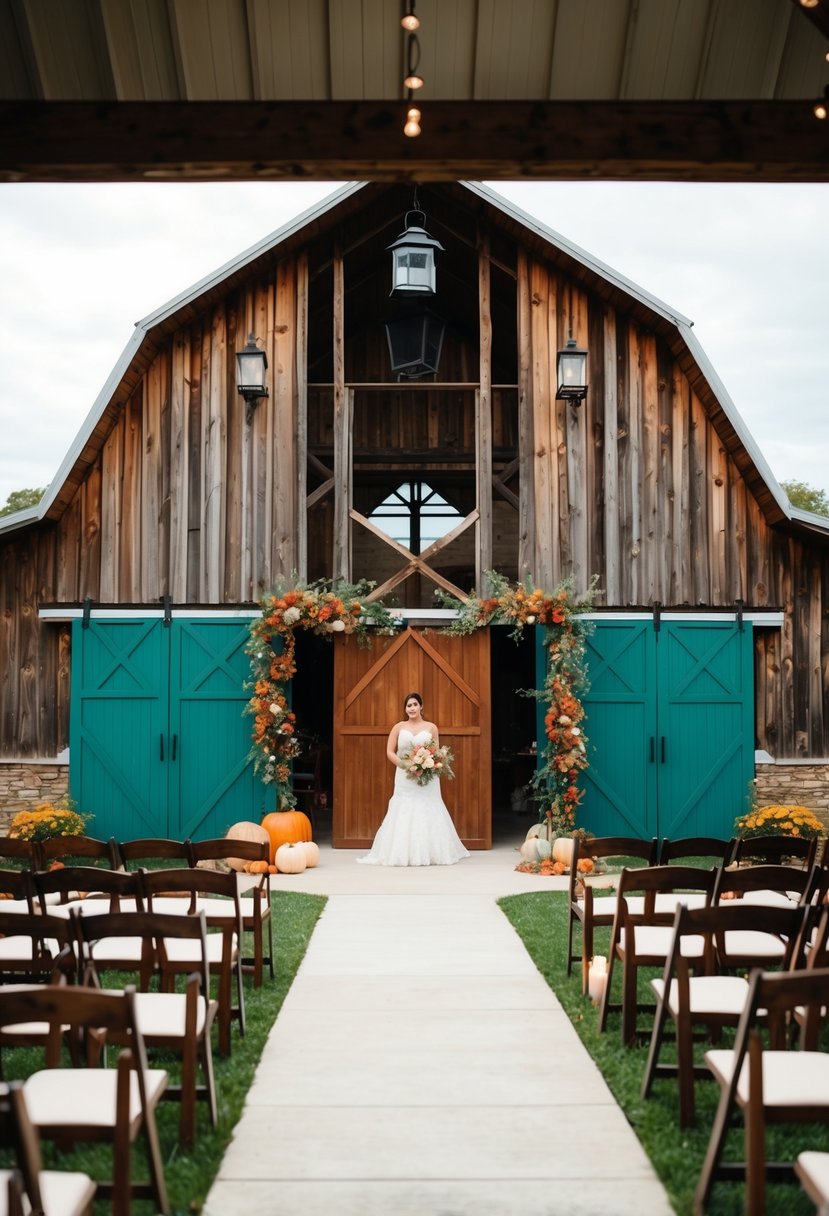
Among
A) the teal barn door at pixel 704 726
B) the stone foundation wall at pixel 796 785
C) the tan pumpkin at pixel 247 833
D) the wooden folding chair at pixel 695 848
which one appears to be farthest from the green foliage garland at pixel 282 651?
the wooden folding chair at pixel 695 848

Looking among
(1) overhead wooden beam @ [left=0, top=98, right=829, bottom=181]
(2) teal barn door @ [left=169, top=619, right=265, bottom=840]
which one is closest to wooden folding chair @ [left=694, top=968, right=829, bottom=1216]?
(1) overhead wooden beam @ [left=0, top=98, right=829, bottom=181]

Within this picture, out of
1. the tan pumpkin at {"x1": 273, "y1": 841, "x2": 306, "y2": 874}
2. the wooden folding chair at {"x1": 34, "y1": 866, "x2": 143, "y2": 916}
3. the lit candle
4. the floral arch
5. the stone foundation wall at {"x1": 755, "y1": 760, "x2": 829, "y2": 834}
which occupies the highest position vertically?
the floral arch

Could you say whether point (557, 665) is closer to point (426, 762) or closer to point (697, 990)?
point (426, 762)

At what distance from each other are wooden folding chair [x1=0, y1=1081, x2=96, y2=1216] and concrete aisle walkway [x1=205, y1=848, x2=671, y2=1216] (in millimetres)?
861

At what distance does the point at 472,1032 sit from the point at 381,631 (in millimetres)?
7431

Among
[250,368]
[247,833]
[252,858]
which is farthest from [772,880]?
[250,368]

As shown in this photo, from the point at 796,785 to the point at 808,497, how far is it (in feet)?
95.5

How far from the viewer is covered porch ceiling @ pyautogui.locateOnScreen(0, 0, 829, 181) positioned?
498cm

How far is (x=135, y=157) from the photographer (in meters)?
4.96

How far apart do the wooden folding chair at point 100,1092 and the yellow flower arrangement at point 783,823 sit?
29.0 ft

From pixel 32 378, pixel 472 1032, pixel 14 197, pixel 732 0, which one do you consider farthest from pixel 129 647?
pixel 32 378

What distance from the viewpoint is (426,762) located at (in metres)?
11.8

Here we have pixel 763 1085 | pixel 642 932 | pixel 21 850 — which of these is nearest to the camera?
pixel 763 1085

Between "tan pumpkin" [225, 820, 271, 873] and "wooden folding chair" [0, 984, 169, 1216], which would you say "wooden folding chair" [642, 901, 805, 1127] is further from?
"tan pumpkin" [225, 820, 271, 873]
